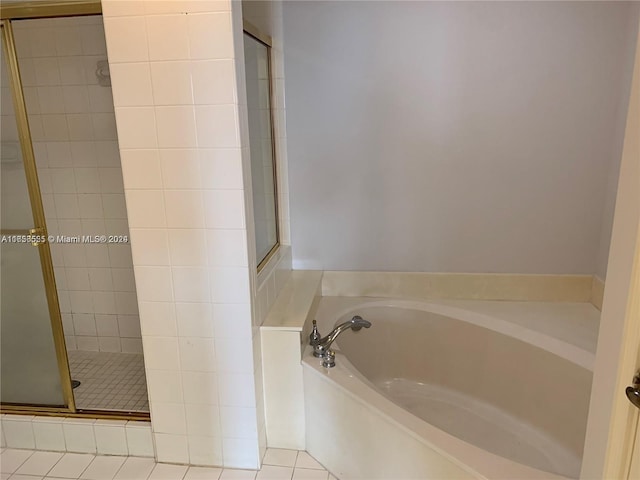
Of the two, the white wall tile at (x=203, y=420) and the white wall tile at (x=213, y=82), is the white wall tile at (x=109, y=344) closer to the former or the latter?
the white wall tile at (x=203, y=420)

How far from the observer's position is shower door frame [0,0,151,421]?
163 cm

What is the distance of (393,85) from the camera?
7.60 feet

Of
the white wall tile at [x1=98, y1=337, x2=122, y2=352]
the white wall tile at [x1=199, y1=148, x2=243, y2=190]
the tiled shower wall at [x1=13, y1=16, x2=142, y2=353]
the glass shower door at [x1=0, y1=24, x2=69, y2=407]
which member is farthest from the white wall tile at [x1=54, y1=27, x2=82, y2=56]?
the white wall tile at [x1=98, y1=337, x2=122, y2=352]

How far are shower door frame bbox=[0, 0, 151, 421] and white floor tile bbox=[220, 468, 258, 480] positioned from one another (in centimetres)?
40

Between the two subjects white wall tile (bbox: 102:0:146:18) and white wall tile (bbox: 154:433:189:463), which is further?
white wall tile (bbox: 154:433:189:463)

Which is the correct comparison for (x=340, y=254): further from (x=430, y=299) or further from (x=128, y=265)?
(x=128, y=265)

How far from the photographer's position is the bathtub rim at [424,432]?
1293 millimetres

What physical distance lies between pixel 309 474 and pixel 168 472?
0.58m

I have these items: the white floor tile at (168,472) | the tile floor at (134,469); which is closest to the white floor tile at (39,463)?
the tile floor at (134,469)

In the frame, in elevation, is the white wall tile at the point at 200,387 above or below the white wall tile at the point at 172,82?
below

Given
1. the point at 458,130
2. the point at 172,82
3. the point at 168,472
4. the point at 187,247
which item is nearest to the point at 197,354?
the point at 187,247

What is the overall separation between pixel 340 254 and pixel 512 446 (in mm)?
1236

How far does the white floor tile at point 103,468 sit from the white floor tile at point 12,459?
1.03ft

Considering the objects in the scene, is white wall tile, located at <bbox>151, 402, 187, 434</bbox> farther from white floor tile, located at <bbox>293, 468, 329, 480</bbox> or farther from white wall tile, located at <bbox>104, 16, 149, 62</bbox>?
white wall tile, located at <bbox>104, 16, 149, 62</bbox>
